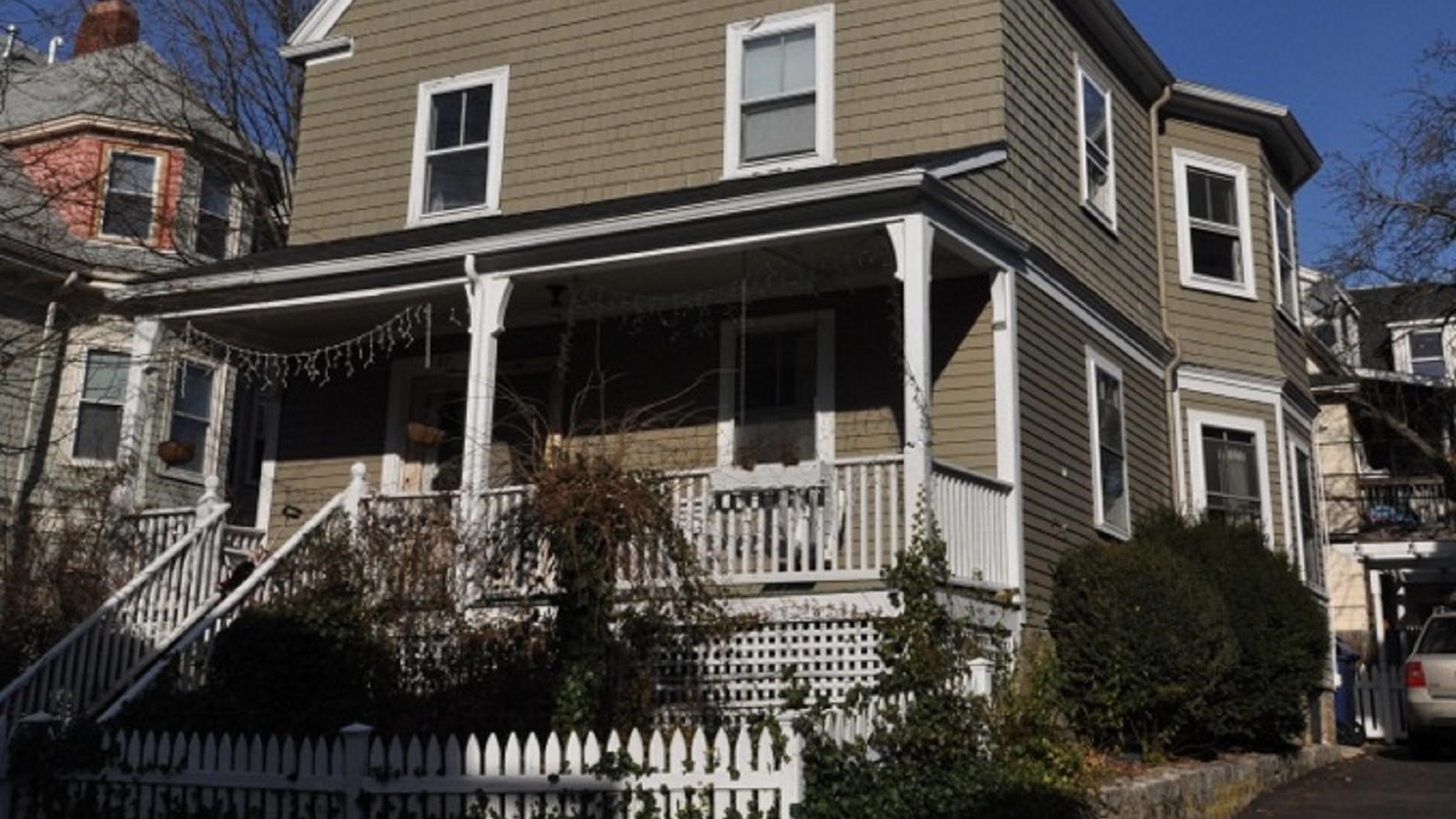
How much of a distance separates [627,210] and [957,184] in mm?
2827

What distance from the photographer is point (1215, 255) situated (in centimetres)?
1773

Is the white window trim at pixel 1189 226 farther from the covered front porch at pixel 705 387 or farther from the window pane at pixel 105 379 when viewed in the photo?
the window pane at pixel 105 379

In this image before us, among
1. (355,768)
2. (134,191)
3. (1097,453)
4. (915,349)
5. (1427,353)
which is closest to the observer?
(355,768)

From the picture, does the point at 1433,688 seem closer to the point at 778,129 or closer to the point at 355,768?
the point at 778,129

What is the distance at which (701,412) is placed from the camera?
14195 millimetres

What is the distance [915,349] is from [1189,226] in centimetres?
788

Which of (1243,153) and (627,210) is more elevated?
(1243,153)

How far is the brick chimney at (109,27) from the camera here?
25.6m

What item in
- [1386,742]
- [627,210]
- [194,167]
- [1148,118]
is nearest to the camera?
[627,210]

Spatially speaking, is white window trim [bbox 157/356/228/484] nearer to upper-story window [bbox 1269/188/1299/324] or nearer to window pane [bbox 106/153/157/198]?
window pane [bbox 106/153/157/198]

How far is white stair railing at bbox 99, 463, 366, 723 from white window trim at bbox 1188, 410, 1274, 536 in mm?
9445

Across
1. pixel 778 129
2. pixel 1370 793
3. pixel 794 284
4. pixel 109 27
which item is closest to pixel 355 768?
pixel 794 284

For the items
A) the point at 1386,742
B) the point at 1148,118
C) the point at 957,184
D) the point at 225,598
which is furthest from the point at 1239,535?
the point at 225,598

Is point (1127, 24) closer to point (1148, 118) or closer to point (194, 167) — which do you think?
point (1148, 118)
